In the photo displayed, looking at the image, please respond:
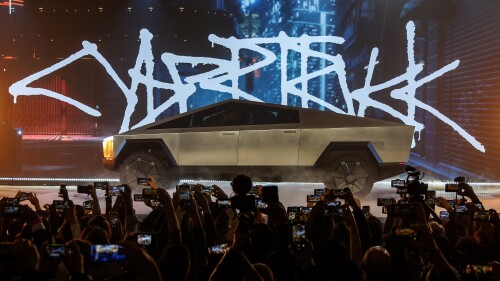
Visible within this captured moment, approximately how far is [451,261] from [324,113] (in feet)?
22.0

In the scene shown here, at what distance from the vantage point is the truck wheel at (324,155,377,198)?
10.6 m

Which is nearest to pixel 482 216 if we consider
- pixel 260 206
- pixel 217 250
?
pixel 260 206

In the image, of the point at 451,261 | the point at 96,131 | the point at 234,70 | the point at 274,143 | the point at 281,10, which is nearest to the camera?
the point at 451,261

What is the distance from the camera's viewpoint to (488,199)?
1142cm

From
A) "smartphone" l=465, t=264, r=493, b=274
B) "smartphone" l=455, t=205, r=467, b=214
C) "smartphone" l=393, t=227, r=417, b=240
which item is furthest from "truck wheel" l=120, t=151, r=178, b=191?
"smartphone" l=465, t=264, r=493, b=274

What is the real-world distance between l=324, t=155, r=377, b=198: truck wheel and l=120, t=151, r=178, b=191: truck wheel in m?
2.97

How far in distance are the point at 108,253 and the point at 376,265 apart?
60.5 inches

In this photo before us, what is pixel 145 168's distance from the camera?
36.6 feet

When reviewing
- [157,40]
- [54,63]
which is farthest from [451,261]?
[54,63]

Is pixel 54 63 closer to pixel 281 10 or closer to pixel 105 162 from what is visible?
pixel 281 10

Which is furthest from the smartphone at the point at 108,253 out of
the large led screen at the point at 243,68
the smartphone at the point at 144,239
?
the large led screen at the point at 243,68

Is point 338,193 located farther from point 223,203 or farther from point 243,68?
point 243,68

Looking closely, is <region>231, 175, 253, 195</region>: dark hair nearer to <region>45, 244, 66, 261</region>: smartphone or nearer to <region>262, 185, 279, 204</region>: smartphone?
<region>262, 185, 279, 204</region>: smartphone

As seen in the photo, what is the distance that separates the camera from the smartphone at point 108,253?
11.3 ft
